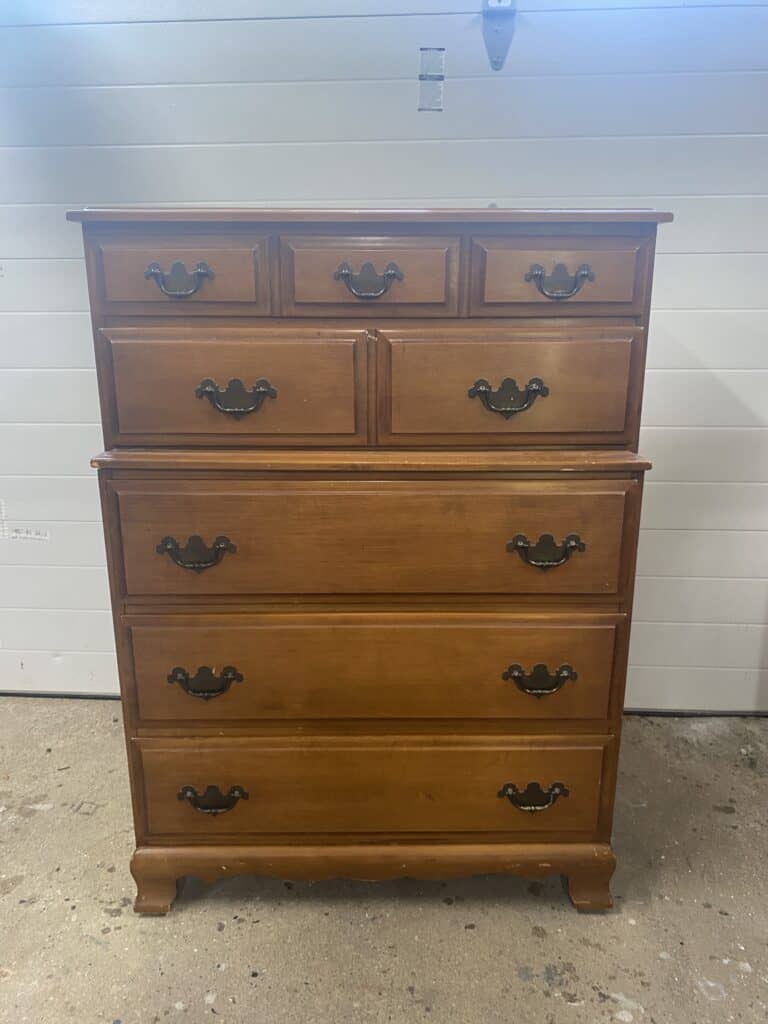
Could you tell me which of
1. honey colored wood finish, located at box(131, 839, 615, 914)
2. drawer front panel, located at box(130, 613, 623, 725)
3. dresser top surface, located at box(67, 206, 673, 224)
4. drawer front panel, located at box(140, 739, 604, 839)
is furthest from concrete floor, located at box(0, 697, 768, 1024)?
dresser top surface, located at box(67, 206, 673, 224)

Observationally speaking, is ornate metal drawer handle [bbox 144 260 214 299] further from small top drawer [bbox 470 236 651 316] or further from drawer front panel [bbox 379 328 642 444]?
small top drawer [bbox 470 236 651 316]

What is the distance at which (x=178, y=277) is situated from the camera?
1.23 metres

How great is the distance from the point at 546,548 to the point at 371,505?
0.36m

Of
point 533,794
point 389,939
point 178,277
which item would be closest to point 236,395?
point 178,277

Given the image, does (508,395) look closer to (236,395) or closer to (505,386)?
(505,386)

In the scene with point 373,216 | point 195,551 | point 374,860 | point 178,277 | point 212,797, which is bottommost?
point 374,860

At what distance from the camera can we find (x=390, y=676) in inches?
54.2

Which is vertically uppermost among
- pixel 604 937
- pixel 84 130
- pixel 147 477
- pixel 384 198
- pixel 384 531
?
pixel 84 130

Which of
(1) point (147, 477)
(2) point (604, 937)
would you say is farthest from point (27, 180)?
(2) point (604, 937)

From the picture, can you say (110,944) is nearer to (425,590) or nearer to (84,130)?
(425,590)

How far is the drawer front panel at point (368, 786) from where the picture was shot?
1418 millimetres

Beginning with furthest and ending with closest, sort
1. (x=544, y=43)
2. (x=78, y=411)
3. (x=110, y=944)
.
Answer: (x=78, y=411), (x=544, y=43), (x=110, y=944)

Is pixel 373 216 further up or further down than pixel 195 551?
further up

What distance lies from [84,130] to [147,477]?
141 cm
